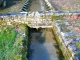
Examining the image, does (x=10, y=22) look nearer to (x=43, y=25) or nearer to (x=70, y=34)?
(x=43, y=25)

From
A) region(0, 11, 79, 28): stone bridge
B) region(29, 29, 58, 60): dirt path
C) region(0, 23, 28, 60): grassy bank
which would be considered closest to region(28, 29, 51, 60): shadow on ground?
region(29, 29, 58, 60): dirt path

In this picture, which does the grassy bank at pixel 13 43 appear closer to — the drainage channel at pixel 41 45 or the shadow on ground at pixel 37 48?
the shadow on ground at pixel 37 48

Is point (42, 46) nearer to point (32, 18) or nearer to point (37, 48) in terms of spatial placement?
point (37, 48)

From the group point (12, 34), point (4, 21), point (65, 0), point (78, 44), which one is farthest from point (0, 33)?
point (65, 0)

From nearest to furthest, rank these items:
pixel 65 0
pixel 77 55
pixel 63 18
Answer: pixel 77 55, pixel 63 18, pixel 65 0

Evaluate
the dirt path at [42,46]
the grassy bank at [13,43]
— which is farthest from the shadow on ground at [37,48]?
the grassy bank at [13,43]

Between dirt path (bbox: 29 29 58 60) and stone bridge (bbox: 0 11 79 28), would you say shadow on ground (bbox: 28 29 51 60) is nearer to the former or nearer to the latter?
dirt path (bbox: 29 29 58 60)
